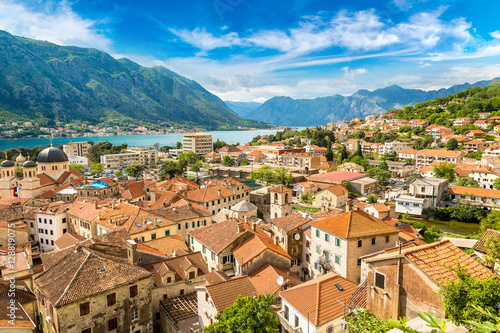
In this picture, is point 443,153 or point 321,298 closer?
point 321,298

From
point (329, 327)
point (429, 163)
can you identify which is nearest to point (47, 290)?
point (329, 327)

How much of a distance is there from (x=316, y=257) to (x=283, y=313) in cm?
886

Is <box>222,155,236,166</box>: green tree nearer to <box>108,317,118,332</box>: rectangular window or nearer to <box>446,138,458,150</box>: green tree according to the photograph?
<box>446,138,458,150</box>: green tree

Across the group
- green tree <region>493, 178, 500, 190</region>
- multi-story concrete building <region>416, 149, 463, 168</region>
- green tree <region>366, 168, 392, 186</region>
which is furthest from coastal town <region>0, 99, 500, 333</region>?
multi-story concrete building <region>416, 149, 463, 168</region>

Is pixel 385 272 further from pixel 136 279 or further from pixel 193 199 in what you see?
pixel 193 199

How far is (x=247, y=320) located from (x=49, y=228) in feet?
113

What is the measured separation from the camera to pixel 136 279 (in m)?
18.3

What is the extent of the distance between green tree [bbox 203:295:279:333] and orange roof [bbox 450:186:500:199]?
197ft

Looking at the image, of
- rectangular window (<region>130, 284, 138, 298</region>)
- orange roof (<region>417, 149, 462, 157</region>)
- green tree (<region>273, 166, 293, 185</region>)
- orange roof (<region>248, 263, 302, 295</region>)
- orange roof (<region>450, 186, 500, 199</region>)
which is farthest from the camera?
orange roof (<region>417, 149, 462, 157</region>)

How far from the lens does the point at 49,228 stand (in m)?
36.6

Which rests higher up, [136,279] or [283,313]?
[136,279]

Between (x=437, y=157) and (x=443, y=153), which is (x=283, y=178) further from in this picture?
(x=443, y=153)

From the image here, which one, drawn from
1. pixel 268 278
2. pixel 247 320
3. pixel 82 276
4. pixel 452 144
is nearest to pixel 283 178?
pixel 268 278

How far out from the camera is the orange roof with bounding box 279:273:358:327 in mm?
14641
